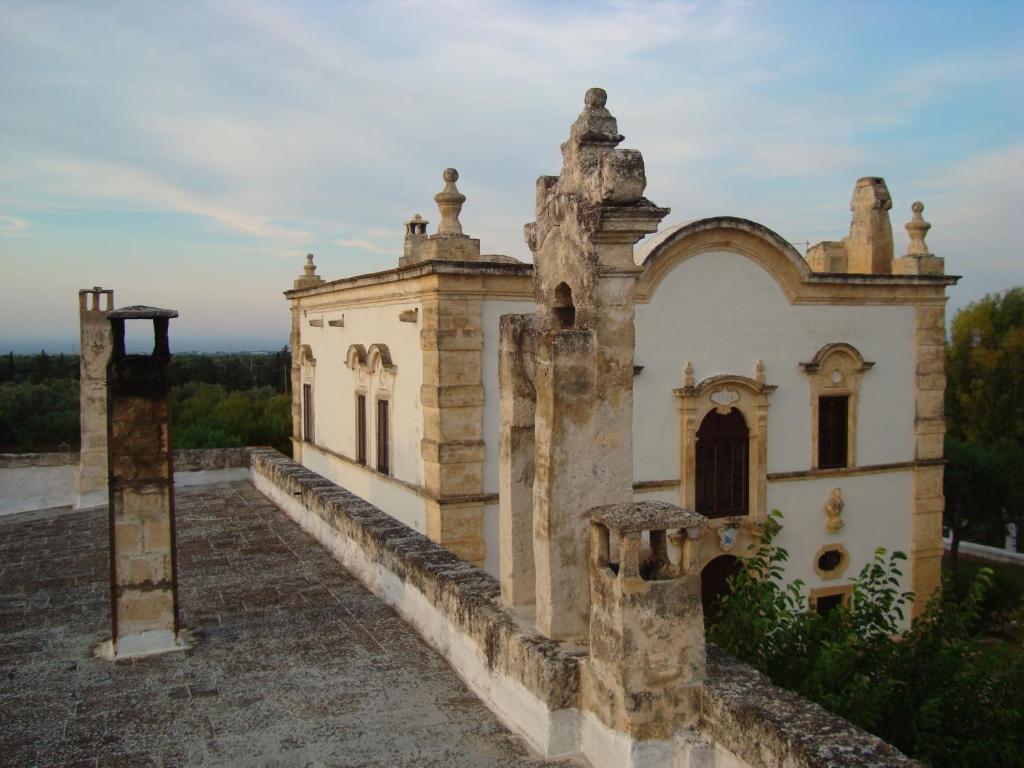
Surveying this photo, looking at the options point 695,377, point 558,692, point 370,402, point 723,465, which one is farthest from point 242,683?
point 723,465

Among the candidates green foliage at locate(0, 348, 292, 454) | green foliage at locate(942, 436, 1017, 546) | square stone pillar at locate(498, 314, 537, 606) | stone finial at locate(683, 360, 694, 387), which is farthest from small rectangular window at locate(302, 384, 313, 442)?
green foliage at locate(942, 436, 1017, 546)

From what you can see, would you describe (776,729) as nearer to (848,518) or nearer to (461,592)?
(461,592)

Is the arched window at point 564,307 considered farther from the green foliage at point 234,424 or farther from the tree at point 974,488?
the tree at point 974,488

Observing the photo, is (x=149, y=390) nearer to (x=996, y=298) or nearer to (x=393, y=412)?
(x=393, y=412)

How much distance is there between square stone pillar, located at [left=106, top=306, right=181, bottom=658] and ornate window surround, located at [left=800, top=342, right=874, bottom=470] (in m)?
11.8

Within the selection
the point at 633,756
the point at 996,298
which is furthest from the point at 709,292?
the point at 996,298

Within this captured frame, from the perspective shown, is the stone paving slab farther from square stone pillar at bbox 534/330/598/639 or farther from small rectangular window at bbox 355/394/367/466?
small rectangular window at bbox 355/394/367/466

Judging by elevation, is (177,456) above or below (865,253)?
below

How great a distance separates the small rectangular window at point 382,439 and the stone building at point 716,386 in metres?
0.04

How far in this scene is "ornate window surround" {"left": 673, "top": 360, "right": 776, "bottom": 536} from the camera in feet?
47.0

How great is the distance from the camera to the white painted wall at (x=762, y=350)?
14211 millimetres

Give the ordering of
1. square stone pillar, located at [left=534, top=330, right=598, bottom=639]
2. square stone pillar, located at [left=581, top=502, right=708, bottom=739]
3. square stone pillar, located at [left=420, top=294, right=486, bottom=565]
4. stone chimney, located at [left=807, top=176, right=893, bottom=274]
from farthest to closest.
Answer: stone chimney, located at [left=807, top=176, right=893, bottom=274] → square stone pillar, located at [left=420, top=294, right=486, bottom=565] → square stone pillar, located at [left=534, top=330, right=598, bottom=639] → square stone pillar, located at [left=581, top=502, right=708, bottom=739]

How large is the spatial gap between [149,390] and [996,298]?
3313 cm

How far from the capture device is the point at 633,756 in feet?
13.1
